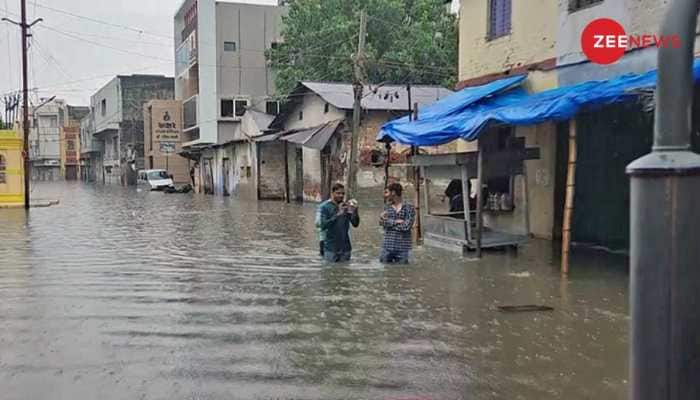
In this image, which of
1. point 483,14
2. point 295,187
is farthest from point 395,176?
point 483,14

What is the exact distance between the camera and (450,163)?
12.1 meters

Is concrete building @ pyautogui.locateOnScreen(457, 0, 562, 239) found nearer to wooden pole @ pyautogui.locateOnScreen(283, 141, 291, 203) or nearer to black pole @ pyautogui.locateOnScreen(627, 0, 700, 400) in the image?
black pole @ pyautogui.locateOnScreen(627, 0, 700, 400)

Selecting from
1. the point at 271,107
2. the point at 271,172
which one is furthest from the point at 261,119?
the point at 271,107

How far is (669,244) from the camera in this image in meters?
2.07

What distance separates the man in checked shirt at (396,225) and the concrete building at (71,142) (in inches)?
3837

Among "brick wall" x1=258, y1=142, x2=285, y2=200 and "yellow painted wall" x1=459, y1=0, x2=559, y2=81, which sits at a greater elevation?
"yellow painted wall" x1=459, y1=0, x2=559, y2=81

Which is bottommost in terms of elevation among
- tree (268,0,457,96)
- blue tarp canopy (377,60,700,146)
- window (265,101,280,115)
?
blue tarp canopy (377,60,700,146)

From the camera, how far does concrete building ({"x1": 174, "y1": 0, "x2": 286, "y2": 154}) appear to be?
4484 cm

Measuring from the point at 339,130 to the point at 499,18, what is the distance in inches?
470

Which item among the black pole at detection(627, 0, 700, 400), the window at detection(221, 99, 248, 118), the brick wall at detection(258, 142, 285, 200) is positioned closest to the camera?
the black pole at detection(627, 0, 700, 400)

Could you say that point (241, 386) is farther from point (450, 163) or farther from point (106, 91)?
point (106, 91)

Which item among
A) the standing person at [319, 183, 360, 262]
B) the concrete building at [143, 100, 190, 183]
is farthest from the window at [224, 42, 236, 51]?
the standing person at [319, 183, 360, 262]

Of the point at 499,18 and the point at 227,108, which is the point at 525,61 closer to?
the point at 499,18

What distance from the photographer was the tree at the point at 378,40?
108 feet
